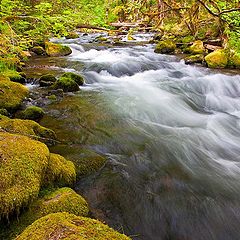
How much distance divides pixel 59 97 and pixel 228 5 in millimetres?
4465

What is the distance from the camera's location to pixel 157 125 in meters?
6.35

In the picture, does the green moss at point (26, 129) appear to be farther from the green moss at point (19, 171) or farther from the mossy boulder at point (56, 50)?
the mossy boulder at point (56, 50)

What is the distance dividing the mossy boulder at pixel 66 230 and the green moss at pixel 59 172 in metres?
1.24

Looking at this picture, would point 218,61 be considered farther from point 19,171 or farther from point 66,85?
point 19,171

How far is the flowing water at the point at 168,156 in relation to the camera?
11.3ft

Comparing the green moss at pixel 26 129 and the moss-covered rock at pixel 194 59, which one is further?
the moss-covered rock at pixel 194 59

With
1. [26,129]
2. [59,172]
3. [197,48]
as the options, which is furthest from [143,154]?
[197,48]

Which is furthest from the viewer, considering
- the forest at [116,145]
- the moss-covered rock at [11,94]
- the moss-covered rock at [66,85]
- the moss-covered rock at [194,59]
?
the moss-covered rock at [194,59]

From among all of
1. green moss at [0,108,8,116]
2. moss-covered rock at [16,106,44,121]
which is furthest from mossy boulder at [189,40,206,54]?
green moss at [0,108,8,116]

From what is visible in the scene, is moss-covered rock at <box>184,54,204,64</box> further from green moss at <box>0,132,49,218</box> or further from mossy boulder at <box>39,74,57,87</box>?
green moss at <box>0,132,49,218</box>

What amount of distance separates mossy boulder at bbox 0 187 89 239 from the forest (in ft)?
0.03

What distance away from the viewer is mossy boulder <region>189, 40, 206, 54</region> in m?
13.2

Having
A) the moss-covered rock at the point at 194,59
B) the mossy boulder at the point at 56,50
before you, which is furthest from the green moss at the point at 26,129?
the mossy boulder at the point at 56,50

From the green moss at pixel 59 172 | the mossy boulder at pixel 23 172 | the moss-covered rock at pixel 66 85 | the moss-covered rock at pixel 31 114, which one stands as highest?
the mossy boulder at pixel 23 172
